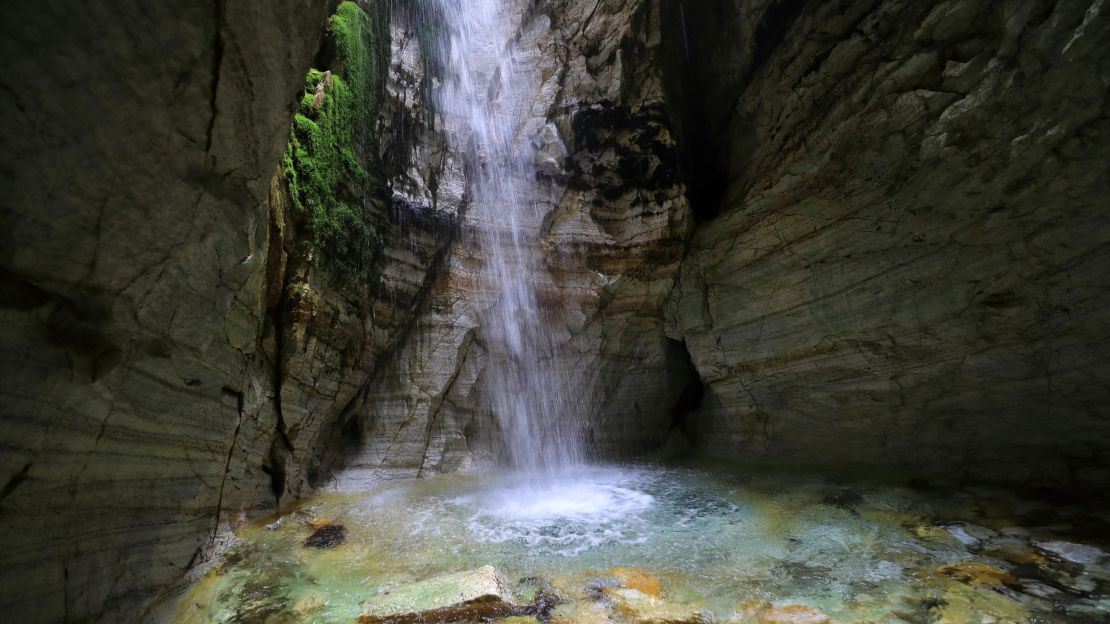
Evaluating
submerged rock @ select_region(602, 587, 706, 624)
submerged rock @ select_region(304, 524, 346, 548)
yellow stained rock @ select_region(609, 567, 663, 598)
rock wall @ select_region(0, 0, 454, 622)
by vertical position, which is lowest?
submerged rock @ select_region(602, 587, 706, 624)

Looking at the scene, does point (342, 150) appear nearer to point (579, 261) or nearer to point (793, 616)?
point (579, 261)

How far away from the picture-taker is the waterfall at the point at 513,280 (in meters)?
9.16

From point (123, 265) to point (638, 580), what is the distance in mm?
4164

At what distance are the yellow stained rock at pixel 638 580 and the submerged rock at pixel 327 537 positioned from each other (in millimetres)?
3041

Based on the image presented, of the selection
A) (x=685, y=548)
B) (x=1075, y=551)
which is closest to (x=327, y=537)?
(x=685, y=548)

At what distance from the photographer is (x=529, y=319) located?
370 inches

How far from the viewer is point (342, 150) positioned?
22.8ft

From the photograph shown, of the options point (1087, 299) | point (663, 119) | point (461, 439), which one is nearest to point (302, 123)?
point (461, 439)

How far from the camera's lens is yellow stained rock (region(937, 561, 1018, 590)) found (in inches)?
138

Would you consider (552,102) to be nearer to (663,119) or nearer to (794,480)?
(663,119)

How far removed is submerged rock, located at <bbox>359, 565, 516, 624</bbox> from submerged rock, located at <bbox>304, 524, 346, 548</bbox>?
158 centimetres

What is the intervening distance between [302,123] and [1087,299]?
9619 millimetres

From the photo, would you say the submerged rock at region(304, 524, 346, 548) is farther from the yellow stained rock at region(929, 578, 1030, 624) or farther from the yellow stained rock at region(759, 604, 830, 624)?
the yellow stained rock at region(929, 578, 1030, 624)

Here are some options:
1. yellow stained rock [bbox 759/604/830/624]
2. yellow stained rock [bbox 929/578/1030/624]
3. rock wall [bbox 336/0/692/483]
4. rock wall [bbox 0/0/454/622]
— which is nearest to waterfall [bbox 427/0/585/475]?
rock wall [bbox 336/0/692/483]
